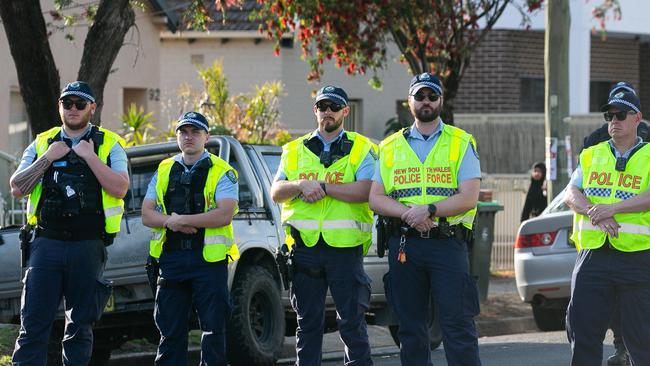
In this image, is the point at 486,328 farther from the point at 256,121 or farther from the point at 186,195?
the point at 186,195

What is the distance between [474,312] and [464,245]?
41 cm

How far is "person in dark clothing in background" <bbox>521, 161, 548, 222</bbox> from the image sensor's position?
18.2 meters

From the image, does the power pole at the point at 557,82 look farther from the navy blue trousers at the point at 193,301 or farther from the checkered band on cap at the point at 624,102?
the navy blue trousers at the point at 193,301

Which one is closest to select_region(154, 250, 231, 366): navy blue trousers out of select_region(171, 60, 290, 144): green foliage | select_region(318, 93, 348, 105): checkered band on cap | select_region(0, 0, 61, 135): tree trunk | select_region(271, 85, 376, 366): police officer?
select_region(271, 85, 376, 366): police officer

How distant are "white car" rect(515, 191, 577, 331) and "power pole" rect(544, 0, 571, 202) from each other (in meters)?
2.05

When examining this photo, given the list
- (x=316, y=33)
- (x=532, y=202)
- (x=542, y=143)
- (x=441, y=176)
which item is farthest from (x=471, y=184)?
(x=542, y=143)

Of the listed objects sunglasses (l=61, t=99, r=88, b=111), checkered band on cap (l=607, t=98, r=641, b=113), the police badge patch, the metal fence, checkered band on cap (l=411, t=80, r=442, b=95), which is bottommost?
the metal fence

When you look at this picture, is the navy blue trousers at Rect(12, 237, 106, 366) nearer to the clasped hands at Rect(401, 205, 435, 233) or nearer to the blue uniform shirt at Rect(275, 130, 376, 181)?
the blue uniform shirt at Rect(275, 130, 376, 181)

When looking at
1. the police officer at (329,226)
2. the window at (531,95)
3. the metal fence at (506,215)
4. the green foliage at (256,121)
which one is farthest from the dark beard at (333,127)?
the window at (531,95)

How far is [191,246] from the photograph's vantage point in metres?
8.30

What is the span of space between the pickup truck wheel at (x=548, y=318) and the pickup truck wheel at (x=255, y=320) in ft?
13.5

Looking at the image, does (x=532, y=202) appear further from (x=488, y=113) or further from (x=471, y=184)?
(x=471, y=184)

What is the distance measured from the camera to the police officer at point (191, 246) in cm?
827

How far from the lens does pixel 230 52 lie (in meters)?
A: 27.0
